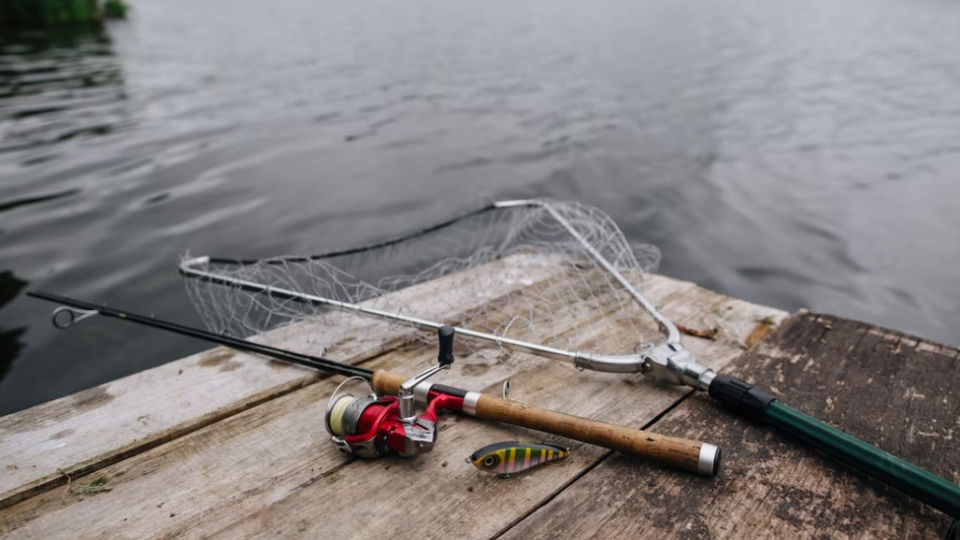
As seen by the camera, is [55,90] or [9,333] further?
[55,90]

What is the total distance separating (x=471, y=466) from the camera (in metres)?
2.30

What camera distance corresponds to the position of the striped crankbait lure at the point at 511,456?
2154 millimetres

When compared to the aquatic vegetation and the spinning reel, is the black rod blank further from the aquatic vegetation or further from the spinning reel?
the aquatic vegetation

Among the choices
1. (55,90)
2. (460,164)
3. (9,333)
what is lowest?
(460,164)

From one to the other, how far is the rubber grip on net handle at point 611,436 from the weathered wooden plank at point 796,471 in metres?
0.07

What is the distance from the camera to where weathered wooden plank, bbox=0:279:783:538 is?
6.79ft

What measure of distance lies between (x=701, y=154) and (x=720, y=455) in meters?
8.66

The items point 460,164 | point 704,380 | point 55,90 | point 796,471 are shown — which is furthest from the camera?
point 55,90

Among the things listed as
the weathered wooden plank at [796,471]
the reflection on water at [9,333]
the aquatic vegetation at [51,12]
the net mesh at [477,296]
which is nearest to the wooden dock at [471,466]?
the weathered wooden plank at [796,471]

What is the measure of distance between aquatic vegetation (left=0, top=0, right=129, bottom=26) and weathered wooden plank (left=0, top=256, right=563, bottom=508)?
36.2m

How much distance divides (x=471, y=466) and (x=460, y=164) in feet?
25.7

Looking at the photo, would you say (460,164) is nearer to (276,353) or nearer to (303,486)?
(276,353)

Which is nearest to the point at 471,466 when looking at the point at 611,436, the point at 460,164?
the point at 611,436

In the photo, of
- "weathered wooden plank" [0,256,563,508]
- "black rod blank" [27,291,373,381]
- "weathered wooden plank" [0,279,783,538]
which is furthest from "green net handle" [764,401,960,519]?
"weathered wooden plank" [0,256,563,508]
